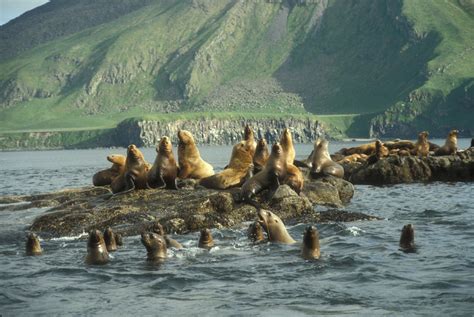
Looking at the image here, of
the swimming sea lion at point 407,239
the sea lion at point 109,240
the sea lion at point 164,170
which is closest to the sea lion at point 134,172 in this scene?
the sea lion at point 164,170

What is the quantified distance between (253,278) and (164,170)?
461 inches

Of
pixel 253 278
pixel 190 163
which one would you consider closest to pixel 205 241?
pixel 253 278

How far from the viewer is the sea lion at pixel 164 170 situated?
26.8m

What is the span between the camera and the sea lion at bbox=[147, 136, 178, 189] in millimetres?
26812

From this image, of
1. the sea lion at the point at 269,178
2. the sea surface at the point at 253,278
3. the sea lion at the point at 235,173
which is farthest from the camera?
the sea lion at the point at 235,173

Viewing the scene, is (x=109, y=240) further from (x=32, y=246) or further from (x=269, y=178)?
(x=269, y=178)

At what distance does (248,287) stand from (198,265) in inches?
88.3

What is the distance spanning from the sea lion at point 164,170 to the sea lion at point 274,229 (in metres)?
8.04

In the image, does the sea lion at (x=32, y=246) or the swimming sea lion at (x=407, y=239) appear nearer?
the swimming sea lion at (x=407, y=239)

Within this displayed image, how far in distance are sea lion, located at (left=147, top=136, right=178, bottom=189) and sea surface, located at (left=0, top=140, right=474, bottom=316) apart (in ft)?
19.5

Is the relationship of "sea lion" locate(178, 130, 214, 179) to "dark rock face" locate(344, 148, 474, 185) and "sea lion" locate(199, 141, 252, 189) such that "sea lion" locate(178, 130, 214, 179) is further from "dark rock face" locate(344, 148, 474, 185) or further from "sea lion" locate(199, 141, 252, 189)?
"dark rock face" locate(344, 148, 474, 185)

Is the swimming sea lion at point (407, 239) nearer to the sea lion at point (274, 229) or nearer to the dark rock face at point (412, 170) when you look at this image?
the sea lion at point (274, 229)

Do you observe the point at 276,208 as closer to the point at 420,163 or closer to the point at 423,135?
the point at 420,163

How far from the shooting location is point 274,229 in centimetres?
1909
